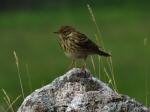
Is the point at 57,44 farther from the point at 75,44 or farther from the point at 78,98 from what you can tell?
the point at 78,98

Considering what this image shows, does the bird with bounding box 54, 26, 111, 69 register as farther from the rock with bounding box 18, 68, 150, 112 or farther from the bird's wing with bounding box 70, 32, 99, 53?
the rock with bounding box 18, 68, 150, 112

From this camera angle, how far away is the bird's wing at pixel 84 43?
881cm

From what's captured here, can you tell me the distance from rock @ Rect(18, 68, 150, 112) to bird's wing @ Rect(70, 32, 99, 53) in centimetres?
57

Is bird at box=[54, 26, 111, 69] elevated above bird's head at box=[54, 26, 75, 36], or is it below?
below

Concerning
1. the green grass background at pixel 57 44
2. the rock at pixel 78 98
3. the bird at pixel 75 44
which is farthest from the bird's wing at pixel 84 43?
the green grass background at pixel 57 44

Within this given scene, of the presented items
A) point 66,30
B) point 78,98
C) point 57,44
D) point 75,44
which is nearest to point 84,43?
point 75,44

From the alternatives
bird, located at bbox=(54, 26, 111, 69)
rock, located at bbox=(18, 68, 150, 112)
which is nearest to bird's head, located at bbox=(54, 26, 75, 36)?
bird, located at bbox=(54, 26, 111, 69)

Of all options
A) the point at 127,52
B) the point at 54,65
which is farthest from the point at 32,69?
the point at 127,52

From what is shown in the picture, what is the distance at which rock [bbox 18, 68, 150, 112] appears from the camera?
25.8 feet

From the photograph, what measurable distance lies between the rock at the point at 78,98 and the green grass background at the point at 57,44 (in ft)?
40.2

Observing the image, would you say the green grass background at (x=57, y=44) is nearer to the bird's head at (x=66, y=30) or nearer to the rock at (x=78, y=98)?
the bird's head at (x=66, y=30)

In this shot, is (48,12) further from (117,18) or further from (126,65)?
(126,65)

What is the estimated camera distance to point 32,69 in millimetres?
28391

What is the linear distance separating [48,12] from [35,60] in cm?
1331
